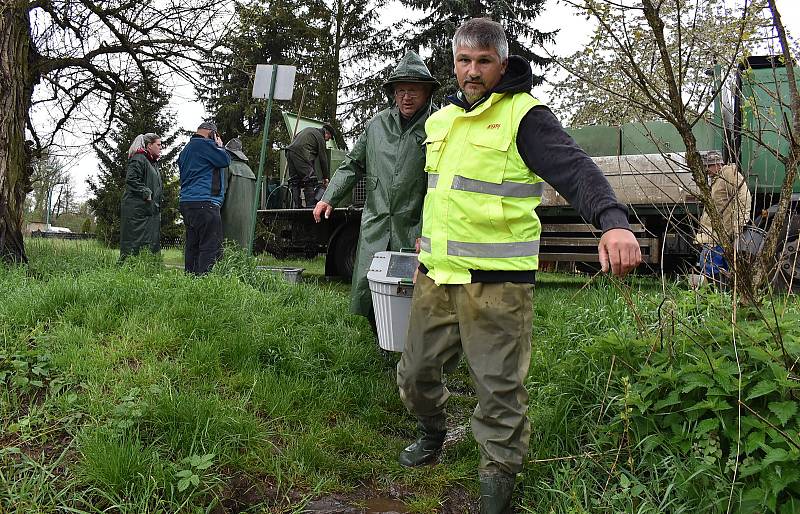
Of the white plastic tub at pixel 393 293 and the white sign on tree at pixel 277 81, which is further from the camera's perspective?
the white sign on tree at pixel 277 81

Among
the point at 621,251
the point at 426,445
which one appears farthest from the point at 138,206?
the point at 621,251

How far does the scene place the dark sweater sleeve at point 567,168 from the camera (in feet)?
7.23

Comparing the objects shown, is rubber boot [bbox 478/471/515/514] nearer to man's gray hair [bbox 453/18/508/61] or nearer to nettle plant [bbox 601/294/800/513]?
nettle plant [bbox 601/294/800/513]

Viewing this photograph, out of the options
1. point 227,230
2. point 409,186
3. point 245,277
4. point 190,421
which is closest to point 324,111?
point 227,230

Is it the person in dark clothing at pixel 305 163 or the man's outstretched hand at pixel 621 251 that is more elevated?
the person in dark clothing at pixel 305 163

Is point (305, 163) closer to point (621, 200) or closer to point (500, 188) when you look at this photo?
point (621, 200)

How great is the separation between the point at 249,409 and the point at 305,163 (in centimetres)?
689

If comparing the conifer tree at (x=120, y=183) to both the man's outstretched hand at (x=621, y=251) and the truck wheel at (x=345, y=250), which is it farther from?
the man's outstretched hand at (x=621, y=251)

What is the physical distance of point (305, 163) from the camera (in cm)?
980

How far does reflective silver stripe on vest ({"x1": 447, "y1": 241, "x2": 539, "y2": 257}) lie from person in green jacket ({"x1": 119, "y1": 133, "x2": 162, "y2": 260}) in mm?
6595

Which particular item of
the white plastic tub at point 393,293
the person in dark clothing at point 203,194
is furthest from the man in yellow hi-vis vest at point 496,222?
the person in dark clothing at point 203,194

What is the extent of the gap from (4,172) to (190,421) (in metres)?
4.97

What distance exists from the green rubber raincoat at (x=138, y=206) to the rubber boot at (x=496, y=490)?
6732 mm

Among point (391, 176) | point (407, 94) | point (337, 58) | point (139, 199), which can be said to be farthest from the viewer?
point (337, 58)
